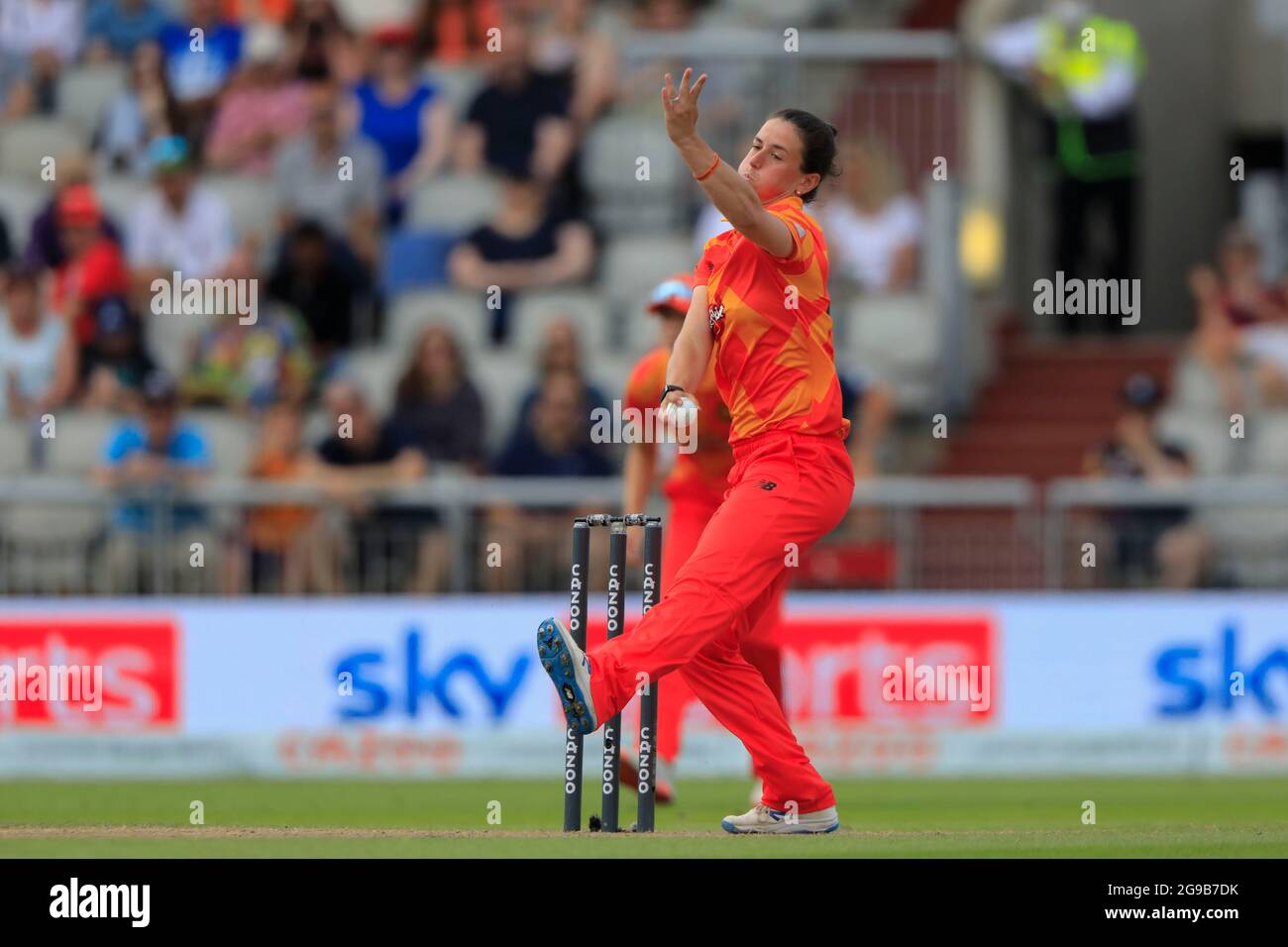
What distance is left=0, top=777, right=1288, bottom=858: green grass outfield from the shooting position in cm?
957

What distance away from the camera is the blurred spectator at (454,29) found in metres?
22.2

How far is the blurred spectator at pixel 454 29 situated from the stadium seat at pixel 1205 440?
23.5ft

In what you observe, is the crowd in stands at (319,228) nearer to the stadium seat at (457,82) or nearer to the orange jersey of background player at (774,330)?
the stadium seat at (457,82)

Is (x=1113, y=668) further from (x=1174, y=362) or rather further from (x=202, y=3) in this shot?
(x=202, y=3)

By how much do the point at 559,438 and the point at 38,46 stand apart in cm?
815

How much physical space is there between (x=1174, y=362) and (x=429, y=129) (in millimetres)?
6613

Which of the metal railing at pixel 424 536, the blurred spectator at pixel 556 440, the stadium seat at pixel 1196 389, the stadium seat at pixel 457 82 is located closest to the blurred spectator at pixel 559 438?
the blurred spectator at pixel 556 440

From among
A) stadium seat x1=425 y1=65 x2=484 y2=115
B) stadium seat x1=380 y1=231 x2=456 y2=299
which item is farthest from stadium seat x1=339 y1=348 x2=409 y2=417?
stadium seat x1=425 y1=65 x2=484 y2=115

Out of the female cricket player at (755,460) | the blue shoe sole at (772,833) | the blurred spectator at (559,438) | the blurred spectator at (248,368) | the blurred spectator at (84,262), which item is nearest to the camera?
the female cricket player at (755,460)

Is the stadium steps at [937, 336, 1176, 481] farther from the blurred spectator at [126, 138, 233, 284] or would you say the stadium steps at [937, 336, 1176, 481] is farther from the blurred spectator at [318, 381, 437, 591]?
the blurred spectator at [126, 138, 233, 284]

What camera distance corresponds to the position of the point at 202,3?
74.1ft

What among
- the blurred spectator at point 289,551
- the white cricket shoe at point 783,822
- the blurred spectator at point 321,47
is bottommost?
the white cricket shoe at point 783,822

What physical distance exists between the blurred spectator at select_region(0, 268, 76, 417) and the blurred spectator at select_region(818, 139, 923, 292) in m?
6.11

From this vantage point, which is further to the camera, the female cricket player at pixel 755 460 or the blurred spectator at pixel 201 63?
the blurred spectator at pixel 201 63
